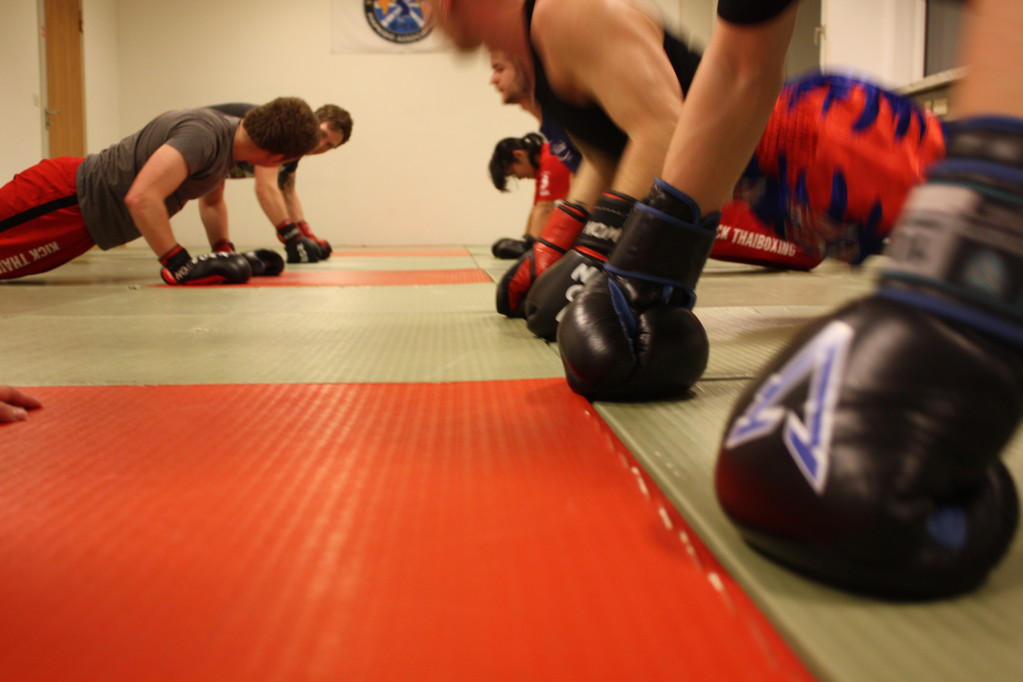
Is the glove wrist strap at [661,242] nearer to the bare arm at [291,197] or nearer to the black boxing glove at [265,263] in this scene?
the black boxing glove at [265,263]

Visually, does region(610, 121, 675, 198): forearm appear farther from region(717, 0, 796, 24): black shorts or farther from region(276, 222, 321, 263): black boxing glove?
region(276, 222, 321, 263): black boxing glove

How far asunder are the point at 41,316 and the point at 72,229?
1213 millimetres

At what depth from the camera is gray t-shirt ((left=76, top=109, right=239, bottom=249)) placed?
2889 mm

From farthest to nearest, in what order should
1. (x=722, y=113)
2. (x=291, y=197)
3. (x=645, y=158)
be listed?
(x=291, y=197) < (x=645, y=158) < (x=722, y=113)

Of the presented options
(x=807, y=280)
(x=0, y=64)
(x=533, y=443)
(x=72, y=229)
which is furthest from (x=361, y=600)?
(x=0, y=64)

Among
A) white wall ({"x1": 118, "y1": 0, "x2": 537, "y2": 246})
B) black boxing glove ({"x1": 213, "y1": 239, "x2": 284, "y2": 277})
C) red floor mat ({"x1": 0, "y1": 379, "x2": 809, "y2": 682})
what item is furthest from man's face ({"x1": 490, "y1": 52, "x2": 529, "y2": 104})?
white wall ({"x1": 118, "y1": 0, "x2": 537, "y2": 246})

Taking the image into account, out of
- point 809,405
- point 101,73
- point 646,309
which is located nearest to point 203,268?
point 646,309

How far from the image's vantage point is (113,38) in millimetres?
7117

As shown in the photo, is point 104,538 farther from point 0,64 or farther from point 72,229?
point 0,64

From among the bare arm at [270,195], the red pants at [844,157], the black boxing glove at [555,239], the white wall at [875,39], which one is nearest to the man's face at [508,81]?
the black boxing glove at [555,239]

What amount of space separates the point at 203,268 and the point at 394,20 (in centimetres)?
532

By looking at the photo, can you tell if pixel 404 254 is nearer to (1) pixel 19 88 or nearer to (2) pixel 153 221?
(1) pixel 19 88

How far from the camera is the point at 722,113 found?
0.83m

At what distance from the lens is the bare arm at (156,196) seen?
9.17ft
